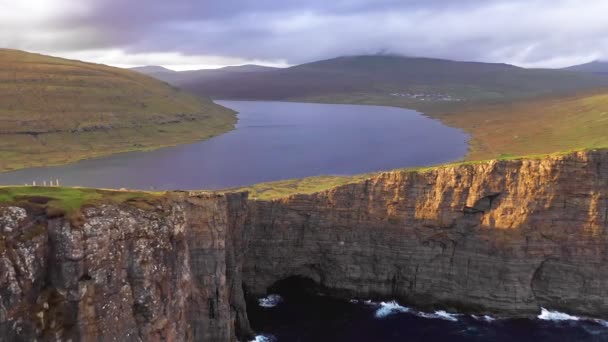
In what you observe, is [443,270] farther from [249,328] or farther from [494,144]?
[494,144]

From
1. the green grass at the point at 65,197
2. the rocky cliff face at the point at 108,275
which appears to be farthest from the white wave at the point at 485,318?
the green grass at the point at 65,197

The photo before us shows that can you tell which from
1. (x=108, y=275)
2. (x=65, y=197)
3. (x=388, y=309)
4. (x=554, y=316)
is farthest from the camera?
(x=388, y=309)

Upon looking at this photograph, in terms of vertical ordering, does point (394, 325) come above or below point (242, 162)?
below

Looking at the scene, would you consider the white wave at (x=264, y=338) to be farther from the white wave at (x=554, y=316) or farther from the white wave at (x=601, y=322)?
the white wave at (x=601, y=322)

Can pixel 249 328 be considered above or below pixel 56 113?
below

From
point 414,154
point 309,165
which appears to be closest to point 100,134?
point 309,165

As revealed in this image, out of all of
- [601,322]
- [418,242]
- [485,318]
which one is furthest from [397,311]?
[601,322]

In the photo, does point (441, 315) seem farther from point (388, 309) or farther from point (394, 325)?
point (394, 325)
